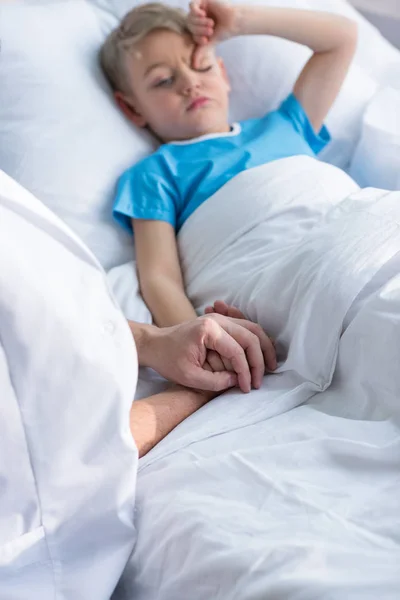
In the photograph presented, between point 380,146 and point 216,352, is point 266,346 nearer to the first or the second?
point 216,352

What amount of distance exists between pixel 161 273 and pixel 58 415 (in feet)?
1.71

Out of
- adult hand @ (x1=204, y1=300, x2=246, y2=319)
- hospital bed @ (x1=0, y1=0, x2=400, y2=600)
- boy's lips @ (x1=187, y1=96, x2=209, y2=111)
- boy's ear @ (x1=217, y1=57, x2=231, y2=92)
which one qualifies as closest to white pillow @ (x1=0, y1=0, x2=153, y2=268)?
boy's lips @ (x1=187, y1=96, x2=209, y2=111)

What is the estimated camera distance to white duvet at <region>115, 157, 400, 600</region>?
0.59 m

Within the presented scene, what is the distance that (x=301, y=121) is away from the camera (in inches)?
53.9

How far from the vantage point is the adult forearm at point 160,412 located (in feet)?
2.72

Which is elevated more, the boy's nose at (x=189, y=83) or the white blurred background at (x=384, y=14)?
the white blurred background at (x=384, y=14)

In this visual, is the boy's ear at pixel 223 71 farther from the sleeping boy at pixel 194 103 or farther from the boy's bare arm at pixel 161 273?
the boy's bare arm at pixel 161 273

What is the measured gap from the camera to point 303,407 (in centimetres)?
82

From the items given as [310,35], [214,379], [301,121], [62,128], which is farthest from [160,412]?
[310,35]

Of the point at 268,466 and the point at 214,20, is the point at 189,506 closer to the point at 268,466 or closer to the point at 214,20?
the point at 268,466

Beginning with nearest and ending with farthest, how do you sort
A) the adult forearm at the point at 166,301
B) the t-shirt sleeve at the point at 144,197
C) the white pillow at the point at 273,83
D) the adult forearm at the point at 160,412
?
the adult forearm at the point at 160,412 → the adult forearm at the point at 166,301 → the t-shirt sleeve at the point at 144,197 → the white pillow at the point at 273,83

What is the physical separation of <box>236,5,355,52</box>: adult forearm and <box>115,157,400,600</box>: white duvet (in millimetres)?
439

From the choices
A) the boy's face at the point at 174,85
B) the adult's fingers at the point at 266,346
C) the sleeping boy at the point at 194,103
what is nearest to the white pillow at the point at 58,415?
the adult's fingers at the point at 266,346

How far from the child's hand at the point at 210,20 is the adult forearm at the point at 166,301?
48 centimetres
